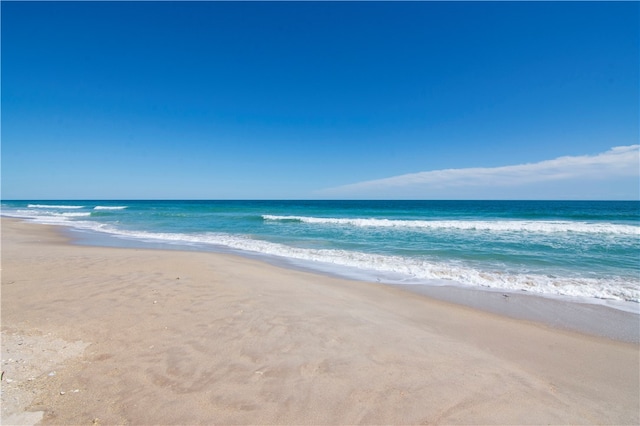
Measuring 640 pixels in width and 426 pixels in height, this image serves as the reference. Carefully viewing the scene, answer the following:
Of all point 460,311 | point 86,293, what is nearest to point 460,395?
point 460,311

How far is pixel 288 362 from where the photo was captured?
351cm

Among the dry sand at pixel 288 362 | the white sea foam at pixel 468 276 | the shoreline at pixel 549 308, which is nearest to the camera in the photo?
the dry sand at pixel 288 362

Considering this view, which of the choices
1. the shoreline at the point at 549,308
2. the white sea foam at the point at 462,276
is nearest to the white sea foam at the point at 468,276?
the white sea foam at the point at 462,276

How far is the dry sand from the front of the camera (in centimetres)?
273

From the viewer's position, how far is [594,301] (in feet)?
20.2

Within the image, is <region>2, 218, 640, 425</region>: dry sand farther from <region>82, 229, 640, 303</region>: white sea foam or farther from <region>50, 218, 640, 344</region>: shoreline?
<region>82, 229, 640, 303</region>: white sea foam

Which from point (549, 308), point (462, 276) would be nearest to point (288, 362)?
point (549, 308)

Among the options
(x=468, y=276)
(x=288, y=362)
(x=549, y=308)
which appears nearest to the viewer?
(x=288, y=362)

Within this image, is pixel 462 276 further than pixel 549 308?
Yes

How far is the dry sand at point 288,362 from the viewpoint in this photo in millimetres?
2727

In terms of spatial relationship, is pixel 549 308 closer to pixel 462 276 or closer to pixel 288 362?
pixel 462 276

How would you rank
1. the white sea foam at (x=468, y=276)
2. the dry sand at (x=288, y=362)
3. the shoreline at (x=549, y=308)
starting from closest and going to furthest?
the dry sand at (x=288, y=362) < the shoreline at (x=549, y=308) < the white sea foam at (x=468, y=276)

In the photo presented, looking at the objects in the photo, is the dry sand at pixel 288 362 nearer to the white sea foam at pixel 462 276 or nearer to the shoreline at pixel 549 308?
the shoreline at pixel 549 308

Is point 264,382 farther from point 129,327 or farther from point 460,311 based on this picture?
point 460,311
